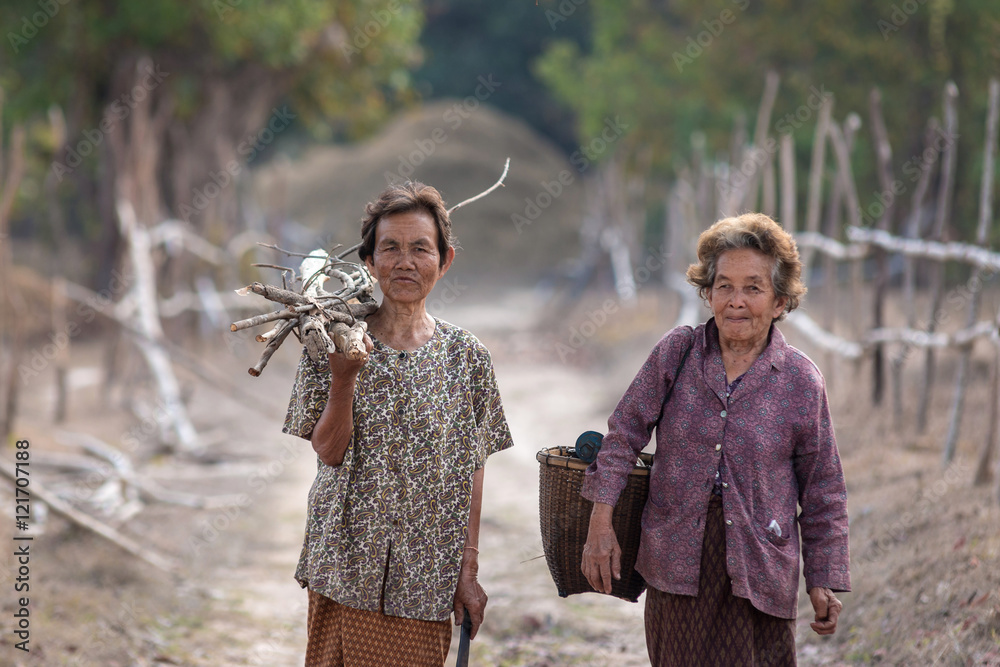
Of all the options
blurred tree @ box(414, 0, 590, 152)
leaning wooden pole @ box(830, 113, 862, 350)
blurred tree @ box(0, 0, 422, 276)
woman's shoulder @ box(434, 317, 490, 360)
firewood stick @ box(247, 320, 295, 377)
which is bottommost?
firewood stick @ box(247, 320, 295, 377)

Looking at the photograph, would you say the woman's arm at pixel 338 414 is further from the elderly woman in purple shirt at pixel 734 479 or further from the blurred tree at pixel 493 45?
the blurred tree at pixel 493 45

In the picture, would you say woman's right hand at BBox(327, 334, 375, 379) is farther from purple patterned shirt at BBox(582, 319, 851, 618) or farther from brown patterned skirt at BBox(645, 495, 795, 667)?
brown patterned skirt at BBox(645, 495, 795, 667)

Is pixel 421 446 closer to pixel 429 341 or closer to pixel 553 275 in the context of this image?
pixel 429 341

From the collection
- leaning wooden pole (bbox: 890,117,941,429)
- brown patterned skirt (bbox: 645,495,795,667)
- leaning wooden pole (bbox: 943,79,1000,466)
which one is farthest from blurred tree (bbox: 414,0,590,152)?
brown patterned skirt (bbox: 645,495,795,667)

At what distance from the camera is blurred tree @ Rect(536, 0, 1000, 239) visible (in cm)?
1134

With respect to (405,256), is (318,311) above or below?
below

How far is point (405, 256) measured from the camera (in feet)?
7.40

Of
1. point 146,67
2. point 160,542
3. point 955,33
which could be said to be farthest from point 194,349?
point 955,33

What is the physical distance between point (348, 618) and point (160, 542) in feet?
10.4

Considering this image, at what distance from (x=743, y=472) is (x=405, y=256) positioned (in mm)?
916

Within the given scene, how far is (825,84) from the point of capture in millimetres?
12805

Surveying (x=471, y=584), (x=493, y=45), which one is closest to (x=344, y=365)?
(x=471, y=584)

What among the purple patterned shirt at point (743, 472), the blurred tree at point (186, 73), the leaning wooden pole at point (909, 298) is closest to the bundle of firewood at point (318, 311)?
the purple patterned shirt at point (743, 472)

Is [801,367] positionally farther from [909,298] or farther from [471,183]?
[471,183]
